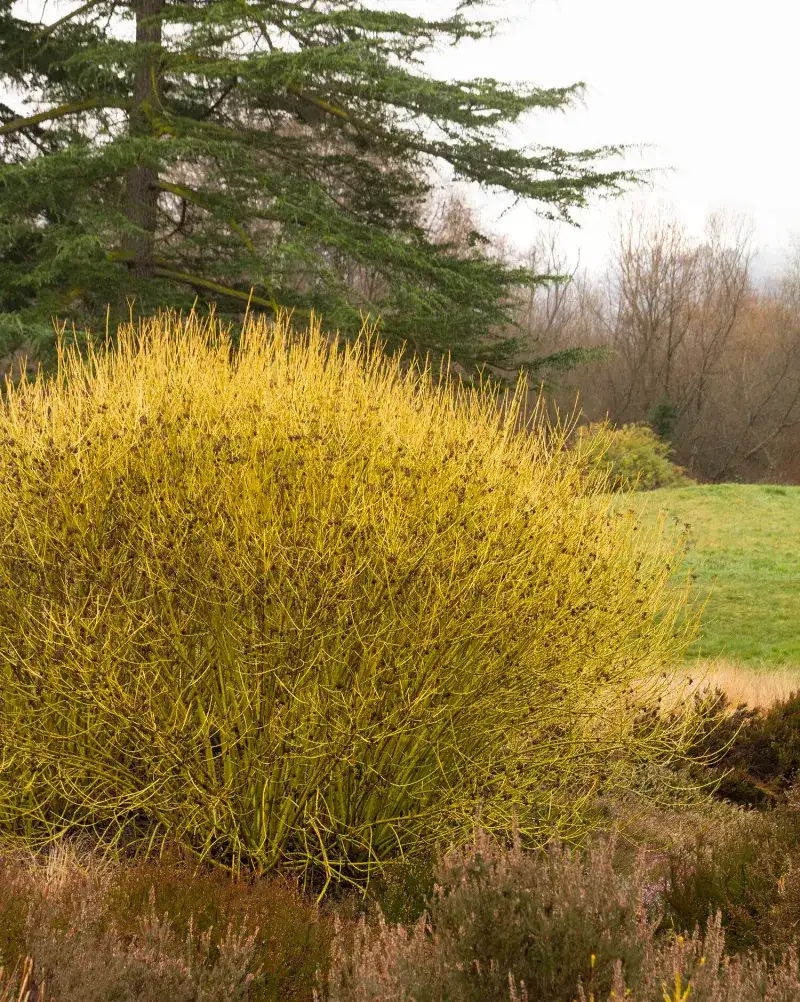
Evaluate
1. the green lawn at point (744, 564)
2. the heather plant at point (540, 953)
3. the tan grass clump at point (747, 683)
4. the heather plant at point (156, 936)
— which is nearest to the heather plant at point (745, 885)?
Answer: the heather plant at point (540, 953)

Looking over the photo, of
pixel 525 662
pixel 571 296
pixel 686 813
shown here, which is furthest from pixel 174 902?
pixel 571 296

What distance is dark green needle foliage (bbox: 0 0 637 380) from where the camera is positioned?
31.7 ft

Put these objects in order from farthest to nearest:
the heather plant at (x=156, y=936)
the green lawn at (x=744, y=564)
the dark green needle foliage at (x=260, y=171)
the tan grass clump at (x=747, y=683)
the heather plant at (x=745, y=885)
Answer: the green lawn at (x=744, y=564) → the dark green needle foliage at (x=260, y=171) → the tan grass clump at (x=747, y=683) → the heather plant at (x=745, y=885) → the heather plant at (x=156, y=936)

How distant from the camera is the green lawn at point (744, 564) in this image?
12.2m

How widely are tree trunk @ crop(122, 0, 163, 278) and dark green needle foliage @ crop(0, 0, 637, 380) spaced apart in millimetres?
26

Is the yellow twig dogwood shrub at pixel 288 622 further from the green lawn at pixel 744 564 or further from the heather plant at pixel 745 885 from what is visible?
the green lawn at pixel 744 564

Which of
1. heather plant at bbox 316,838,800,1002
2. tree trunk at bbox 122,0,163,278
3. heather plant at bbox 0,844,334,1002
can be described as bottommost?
heather plant at bbox 0,844,334,1002

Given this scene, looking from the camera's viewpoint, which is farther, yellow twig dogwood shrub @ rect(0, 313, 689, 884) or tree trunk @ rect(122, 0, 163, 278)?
tree trunk @ rect(122, 0, 163, 278)

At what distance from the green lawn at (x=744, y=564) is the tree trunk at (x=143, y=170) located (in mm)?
6969

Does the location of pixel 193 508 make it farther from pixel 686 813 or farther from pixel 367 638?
pixel 686 813

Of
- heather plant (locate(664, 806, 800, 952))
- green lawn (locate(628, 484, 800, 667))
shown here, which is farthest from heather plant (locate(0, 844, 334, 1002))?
green lawn (locate(628, 484, 800, 667))

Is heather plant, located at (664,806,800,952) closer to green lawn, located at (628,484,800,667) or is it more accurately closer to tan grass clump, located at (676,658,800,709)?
tan grass clump, located at (676,658,800,709)

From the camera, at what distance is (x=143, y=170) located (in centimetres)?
1150

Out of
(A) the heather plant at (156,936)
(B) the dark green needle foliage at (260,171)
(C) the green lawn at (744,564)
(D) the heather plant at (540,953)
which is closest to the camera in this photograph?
(D) the heather plant at (540,953)
